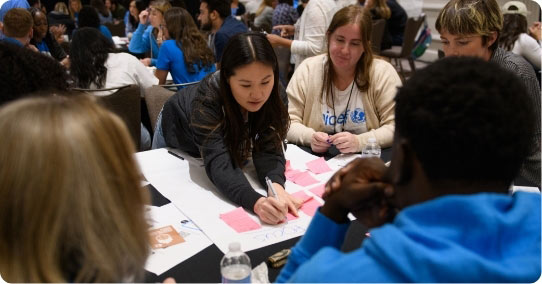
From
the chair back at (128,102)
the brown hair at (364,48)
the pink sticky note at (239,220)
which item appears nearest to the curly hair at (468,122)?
the pink sticky note at (239,220)

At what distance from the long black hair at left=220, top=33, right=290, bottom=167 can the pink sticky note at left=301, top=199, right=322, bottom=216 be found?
337 mm

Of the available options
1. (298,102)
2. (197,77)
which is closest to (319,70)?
(298,102)

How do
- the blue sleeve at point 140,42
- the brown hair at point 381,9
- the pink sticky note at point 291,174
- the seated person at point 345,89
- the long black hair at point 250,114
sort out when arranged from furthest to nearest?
the brown hair at point 381,9 → the blue sleeve at point 140,42 → the seated person at point 345,89 → the pink sticky note at point 291,174 → the long black hair at point 250,114

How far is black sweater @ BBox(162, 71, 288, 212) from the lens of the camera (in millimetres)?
1631

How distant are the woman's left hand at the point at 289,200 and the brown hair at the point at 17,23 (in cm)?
298

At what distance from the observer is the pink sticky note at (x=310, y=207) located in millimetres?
1561

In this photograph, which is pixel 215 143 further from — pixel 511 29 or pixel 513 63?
pixel 511 29

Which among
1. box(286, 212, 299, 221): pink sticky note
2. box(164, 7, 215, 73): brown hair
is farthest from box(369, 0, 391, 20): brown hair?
box(286, 212, 299, 221): pink sticky note

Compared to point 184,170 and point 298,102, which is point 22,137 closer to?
point 184,170

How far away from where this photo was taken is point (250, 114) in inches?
75.0

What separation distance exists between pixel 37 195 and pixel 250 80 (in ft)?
3.51

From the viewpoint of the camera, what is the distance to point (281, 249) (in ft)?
4.34

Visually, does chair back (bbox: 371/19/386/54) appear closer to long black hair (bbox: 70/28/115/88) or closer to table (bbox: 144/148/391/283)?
long black hair (bbox: 70/28/115/88)

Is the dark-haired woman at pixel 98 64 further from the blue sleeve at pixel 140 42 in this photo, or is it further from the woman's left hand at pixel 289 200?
the blue sleeve at pixel 140 42
